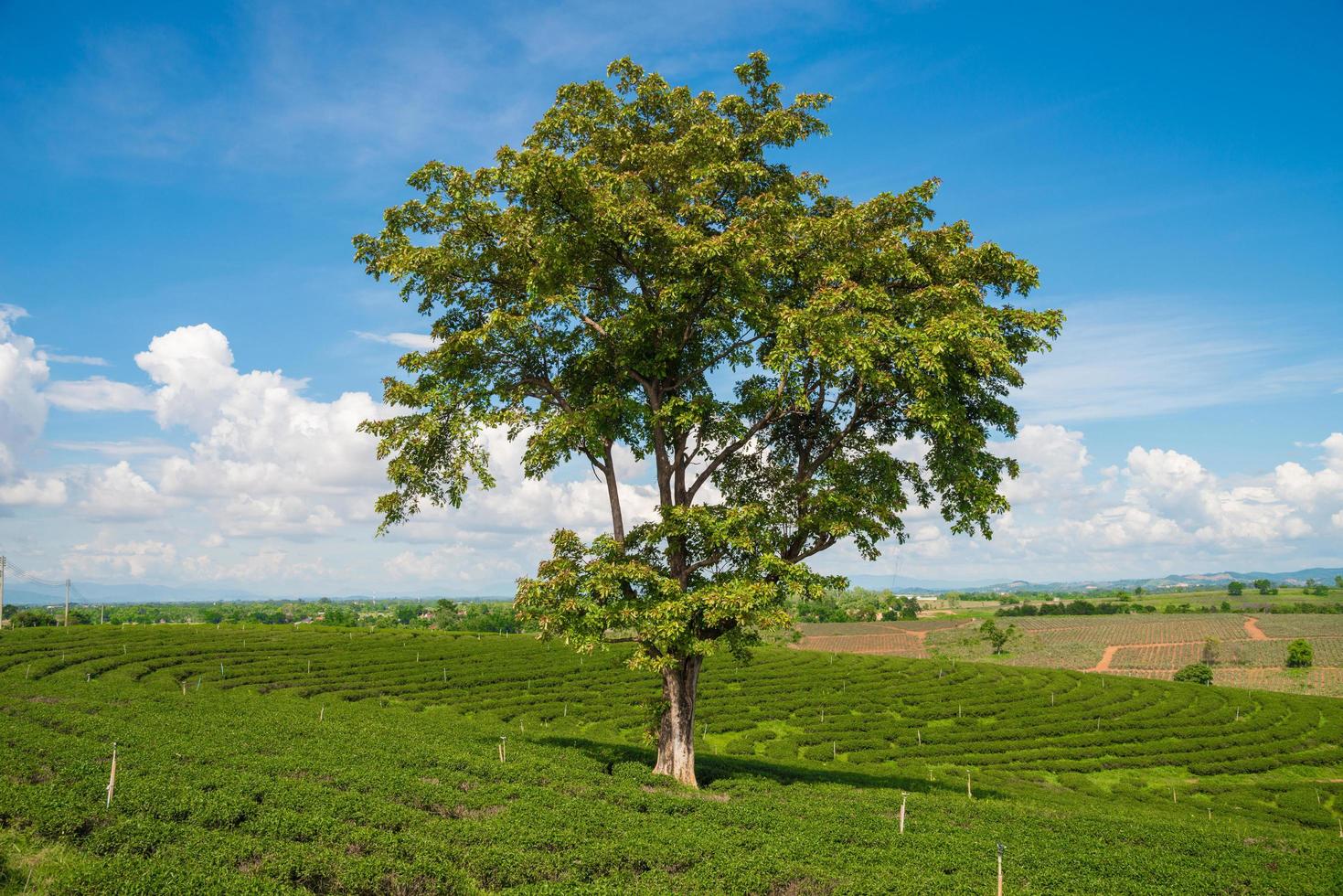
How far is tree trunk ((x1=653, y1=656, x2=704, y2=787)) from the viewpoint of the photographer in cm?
2084

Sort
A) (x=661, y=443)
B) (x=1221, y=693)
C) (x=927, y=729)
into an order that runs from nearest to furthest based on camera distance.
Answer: (x=661, y=443) < (x=927, y=729) < (x=1221, y=693)

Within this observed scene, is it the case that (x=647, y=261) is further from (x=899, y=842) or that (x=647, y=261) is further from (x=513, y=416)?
(x=899, y=842)

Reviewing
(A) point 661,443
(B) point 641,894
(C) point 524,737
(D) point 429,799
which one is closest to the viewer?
(B) point 641,894

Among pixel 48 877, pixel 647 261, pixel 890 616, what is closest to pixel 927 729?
pixel 647 261

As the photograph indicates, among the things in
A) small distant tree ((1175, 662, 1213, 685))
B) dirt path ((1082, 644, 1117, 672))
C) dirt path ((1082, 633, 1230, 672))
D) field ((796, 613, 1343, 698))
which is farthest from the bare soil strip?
small distant tree ((1175, 662, 1213, 685))

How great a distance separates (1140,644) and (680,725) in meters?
134

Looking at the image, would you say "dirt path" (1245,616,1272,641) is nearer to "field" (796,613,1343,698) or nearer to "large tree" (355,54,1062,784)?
"field" (796,613,1343,698)

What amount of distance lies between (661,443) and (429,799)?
10.7m

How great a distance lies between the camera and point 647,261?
20.5 metres

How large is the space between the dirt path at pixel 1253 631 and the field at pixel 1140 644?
15cm

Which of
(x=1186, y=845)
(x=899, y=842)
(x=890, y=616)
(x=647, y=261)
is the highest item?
(x=647, y=261)

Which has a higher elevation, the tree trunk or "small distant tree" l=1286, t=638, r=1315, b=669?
the tree trunk

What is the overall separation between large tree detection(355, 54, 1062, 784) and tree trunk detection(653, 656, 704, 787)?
7cm

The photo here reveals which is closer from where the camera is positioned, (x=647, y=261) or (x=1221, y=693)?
(x=647, y=261)
